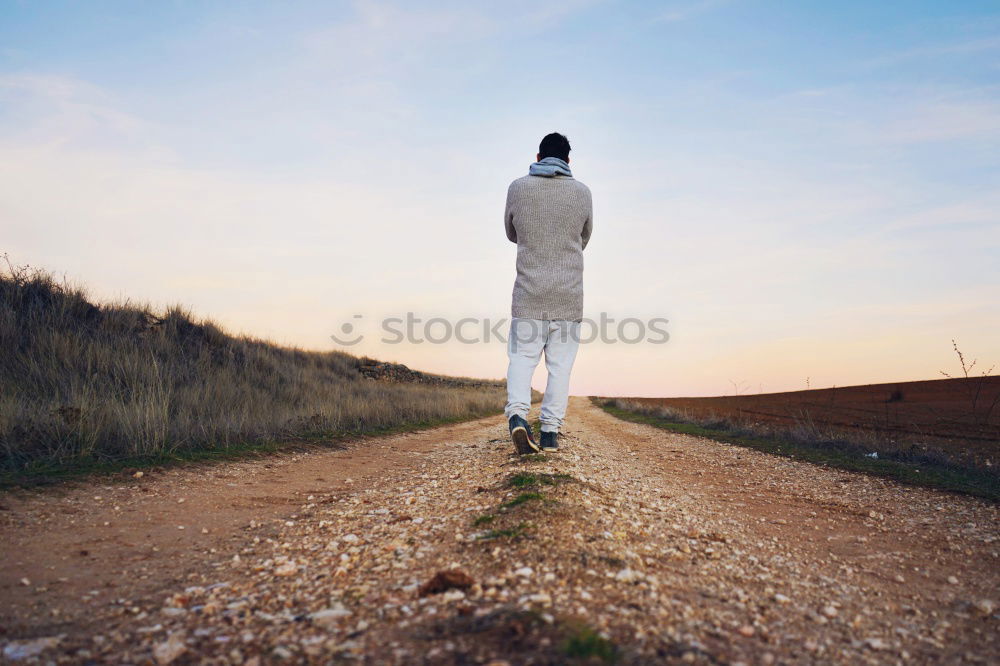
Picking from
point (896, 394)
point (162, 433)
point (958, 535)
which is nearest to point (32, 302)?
point (162, 433)

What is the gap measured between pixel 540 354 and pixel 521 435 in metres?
0.96

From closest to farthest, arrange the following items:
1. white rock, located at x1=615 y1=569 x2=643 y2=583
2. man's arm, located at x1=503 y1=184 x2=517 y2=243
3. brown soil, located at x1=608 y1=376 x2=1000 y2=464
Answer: white rock, located at x1=615 y1=569 x2=643 y2=583
man's arm, located at x1=503 y1=184 x2=517 y2=243
brown soil, located at x1=608 y1=376 x2=1000 y2=464

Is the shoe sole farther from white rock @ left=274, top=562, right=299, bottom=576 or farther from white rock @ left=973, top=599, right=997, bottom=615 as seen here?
white rock @ left=973, top=599, right=997, bottom=615

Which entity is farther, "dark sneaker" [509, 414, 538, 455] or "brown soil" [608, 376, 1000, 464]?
"brown soil" [608, 376, 1000, 464]

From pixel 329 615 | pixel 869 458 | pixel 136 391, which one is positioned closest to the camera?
pixel 329 615

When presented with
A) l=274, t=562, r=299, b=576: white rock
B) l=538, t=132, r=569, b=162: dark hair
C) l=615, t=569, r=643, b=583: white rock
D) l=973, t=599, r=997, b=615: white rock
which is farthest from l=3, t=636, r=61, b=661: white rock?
l=538, t=132, r=569, b=162: dark hair

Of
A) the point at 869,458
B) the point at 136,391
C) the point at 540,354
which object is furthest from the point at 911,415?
the point at 136,391

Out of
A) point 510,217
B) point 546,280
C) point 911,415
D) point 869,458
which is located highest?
point 510,217

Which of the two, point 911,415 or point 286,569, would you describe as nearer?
point 286,569

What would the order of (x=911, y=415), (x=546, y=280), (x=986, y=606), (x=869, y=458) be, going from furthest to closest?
(x=911, y=415) < (x=869, y=458) < (x=546, y=280) < (x=986, y=606)

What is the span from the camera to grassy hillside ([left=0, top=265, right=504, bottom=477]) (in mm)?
5719

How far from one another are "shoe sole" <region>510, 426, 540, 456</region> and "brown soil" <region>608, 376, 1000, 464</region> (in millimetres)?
5741

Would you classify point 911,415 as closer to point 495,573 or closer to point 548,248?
point 548,248

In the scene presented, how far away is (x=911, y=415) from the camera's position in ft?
38.0
